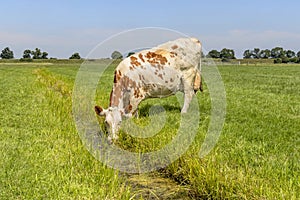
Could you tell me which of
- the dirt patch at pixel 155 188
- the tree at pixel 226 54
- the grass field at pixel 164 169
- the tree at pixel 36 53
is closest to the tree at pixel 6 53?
the tree at pixel 36 53

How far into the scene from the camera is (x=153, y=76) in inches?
405

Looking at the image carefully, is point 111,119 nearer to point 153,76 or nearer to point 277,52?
point 153,76

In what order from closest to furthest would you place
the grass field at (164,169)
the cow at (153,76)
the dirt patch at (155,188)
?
the grass field at (164,169), the dirt patch at (155,188), the cow at (153,76)

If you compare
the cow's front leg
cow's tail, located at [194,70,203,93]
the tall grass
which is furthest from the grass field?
cow's tail, located at [194,70,203,93]

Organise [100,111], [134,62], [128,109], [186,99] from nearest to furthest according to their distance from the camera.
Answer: [100,111] → [128,109] → [134,62] → [186,99]

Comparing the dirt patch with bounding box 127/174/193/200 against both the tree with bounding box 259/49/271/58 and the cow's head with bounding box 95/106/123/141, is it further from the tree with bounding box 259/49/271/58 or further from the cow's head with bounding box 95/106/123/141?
the tree with bounding box 259/49/271/58

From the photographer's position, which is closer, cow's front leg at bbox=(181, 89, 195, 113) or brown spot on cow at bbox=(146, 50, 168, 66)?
brown spot on cow at bbox=(146, 50, 168, 66)

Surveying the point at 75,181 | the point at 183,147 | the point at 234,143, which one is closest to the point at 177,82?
the point at 234,143

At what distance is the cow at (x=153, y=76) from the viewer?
8.66m

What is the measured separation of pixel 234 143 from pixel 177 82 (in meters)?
3.89

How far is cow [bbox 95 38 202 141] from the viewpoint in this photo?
8656mm

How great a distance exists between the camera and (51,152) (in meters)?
6.68

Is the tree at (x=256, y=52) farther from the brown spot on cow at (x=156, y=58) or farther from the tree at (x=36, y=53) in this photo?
the brown spot on cow at (x=156, y=58)

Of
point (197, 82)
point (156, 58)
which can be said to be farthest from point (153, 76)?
point (197, 82)
